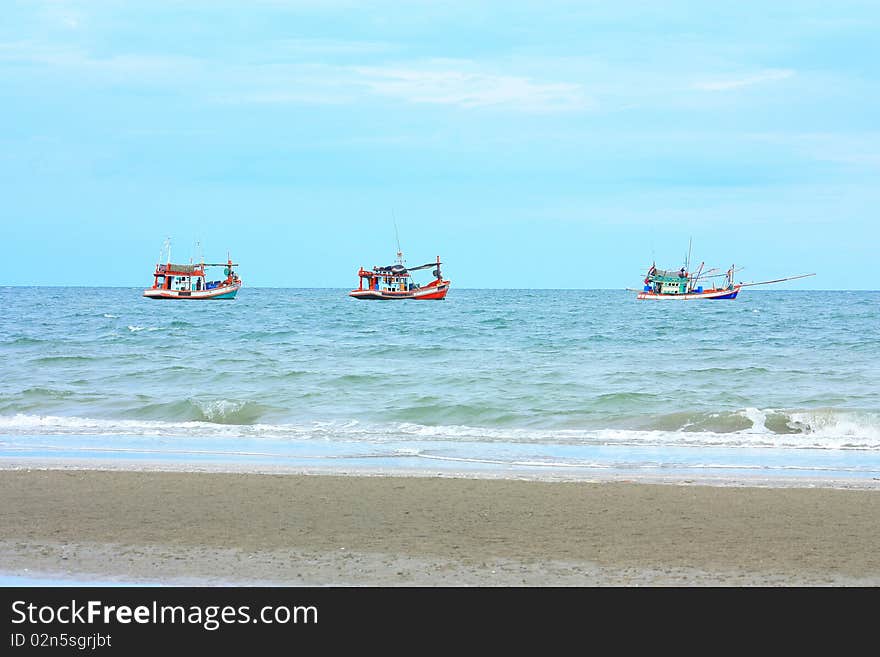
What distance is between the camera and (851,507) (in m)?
9.12

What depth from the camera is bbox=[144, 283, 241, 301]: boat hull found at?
96.1m

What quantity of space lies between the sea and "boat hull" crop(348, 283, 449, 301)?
6562cm

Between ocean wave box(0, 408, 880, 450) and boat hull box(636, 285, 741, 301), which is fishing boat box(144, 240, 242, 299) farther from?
ocean wave box(0, 408, 880, 450)

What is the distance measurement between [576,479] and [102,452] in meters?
6.46

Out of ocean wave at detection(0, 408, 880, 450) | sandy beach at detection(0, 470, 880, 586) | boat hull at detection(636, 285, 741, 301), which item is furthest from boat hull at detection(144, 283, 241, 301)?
sandy beach at detection(0, 470, 880, 586)

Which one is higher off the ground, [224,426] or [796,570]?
[796,570]

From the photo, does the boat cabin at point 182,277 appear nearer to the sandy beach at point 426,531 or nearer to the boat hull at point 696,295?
the boat hull at point 696,295

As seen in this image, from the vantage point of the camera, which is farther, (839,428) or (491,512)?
(839,428)

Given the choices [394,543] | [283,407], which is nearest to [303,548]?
[394,543]

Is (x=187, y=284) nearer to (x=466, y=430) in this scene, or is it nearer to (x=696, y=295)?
(x=696, y=295)

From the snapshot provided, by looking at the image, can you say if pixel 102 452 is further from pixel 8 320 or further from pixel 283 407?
pixel 8 320

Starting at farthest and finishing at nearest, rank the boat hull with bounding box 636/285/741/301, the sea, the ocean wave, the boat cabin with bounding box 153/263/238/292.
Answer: the boat hull with bounding box 636/285/741/301
the boat cabin with bounding box 153/263/238/292
the ocean wave
the sea

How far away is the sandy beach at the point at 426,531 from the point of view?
677 centimetres

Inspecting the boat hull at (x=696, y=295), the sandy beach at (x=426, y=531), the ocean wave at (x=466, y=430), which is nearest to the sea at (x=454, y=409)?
the ocean wave at (x=466, y=430)
